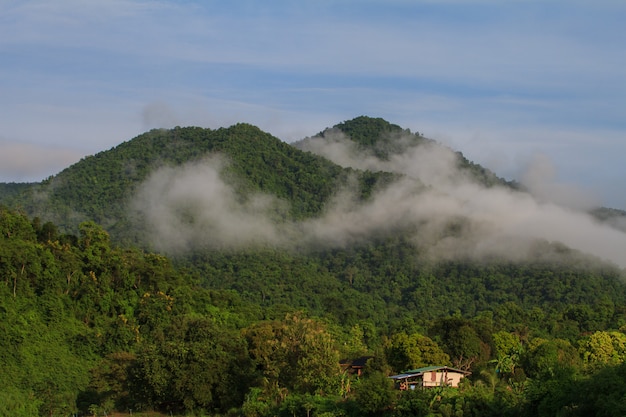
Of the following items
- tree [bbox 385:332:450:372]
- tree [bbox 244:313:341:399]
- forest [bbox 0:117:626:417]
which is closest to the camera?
forest [bbox 0:117:626:417]

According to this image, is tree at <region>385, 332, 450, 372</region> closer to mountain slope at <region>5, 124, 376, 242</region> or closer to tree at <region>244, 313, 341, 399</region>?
tree at <region>244, 313, 341, 399</region>

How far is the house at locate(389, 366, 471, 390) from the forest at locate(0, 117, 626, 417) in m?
2.50

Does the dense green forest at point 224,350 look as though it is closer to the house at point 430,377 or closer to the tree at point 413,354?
the tree at point 413,354

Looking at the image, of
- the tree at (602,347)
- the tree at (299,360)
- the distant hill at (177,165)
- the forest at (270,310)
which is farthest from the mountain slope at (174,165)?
the tree at (299,360)

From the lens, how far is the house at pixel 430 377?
4950cm

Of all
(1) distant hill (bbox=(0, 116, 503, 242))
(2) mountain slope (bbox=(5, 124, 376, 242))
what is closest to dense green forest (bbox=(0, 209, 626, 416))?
(1) distant hill (bbox=(0, 116, 503, 242))

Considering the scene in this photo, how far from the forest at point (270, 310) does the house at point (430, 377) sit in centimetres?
250

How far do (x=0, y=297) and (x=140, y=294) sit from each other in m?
12.5

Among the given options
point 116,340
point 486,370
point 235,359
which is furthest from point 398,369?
point 116,340

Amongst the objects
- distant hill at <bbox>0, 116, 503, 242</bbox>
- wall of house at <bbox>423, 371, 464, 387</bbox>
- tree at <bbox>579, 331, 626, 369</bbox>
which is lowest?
wall of house at <bbox>423, 371, 464, 387</bbox>

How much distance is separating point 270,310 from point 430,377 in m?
33.4

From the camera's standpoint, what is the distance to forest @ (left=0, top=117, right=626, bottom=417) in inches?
1795

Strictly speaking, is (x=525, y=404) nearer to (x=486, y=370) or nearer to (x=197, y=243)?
(x=486, y=370)

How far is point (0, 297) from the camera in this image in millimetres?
57719
